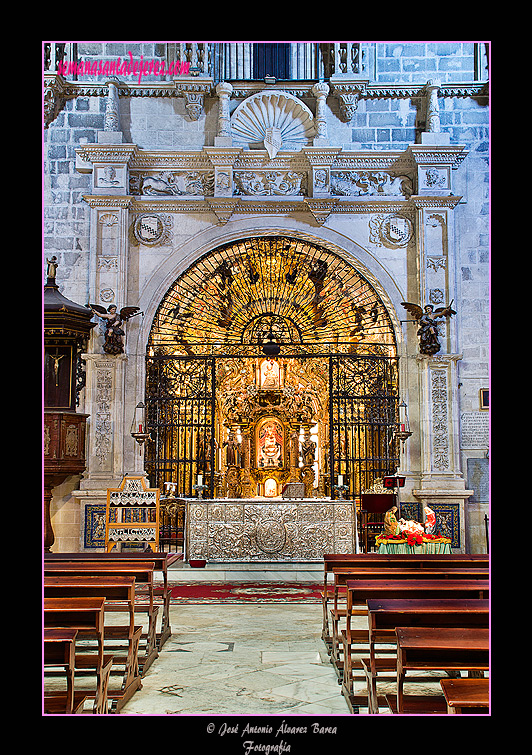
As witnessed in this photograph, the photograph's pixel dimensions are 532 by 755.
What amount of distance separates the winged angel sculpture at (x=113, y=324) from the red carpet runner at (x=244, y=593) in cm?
424

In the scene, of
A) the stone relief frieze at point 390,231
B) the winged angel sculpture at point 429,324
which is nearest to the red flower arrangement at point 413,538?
the winged angel sculpture at point 429,324

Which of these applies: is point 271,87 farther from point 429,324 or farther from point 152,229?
point 429,324

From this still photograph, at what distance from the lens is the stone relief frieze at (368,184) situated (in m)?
12.4

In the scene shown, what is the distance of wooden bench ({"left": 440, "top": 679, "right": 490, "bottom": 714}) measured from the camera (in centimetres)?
269

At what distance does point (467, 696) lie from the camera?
279 cm

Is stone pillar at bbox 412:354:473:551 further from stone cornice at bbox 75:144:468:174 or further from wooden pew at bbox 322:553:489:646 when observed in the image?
wooden pew at bbox 322:553:489:646

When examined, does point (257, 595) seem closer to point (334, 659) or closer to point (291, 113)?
point (334, 659)

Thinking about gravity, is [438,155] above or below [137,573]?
above

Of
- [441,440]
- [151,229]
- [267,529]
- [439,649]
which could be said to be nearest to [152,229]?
[151,229]

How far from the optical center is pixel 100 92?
12500mm

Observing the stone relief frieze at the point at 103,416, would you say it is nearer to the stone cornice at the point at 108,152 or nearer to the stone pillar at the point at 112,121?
the stone cornice at the point at 108,152

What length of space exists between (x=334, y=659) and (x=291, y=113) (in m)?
10.0

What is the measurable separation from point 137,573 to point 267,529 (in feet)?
14.8
